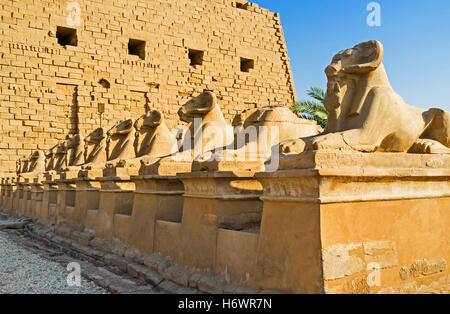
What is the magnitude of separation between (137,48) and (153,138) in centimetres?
1222

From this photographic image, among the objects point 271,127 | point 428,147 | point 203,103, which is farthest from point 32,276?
point 428,147

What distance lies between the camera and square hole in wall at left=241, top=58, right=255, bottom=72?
795 inches

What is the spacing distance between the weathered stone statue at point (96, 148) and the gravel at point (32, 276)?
8.07 feet

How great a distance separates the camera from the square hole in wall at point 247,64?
20188 millimetres

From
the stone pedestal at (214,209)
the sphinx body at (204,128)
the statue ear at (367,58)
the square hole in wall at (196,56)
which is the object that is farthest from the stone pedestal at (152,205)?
the square hole in wall at (196,56)

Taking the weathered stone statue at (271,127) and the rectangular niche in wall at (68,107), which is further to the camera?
the rectangular niche in wall at (68,107)

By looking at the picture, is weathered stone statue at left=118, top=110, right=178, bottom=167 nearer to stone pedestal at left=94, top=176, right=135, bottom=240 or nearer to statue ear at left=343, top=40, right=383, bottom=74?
stone pedestal at left=94, top=176, right=135, bottom=240

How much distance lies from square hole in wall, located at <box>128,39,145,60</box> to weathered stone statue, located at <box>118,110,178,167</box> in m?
11.1

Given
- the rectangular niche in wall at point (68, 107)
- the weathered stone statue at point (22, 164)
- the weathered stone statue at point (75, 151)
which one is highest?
the rectangular niche in wall at point (68, 107)

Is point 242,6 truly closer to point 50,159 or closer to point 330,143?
point 50,159

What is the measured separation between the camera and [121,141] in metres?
8.09

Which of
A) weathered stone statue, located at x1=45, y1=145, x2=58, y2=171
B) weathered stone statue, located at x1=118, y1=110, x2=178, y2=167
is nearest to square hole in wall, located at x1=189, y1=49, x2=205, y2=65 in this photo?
weathered stone statue, located at x1=45, y1=145, x2=58, y2=171

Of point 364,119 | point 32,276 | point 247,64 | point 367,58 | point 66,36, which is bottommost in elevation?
point 32,276

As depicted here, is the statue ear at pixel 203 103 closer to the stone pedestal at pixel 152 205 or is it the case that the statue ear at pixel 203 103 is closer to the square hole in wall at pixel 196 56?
the stone pedestal at pixel 152 205
